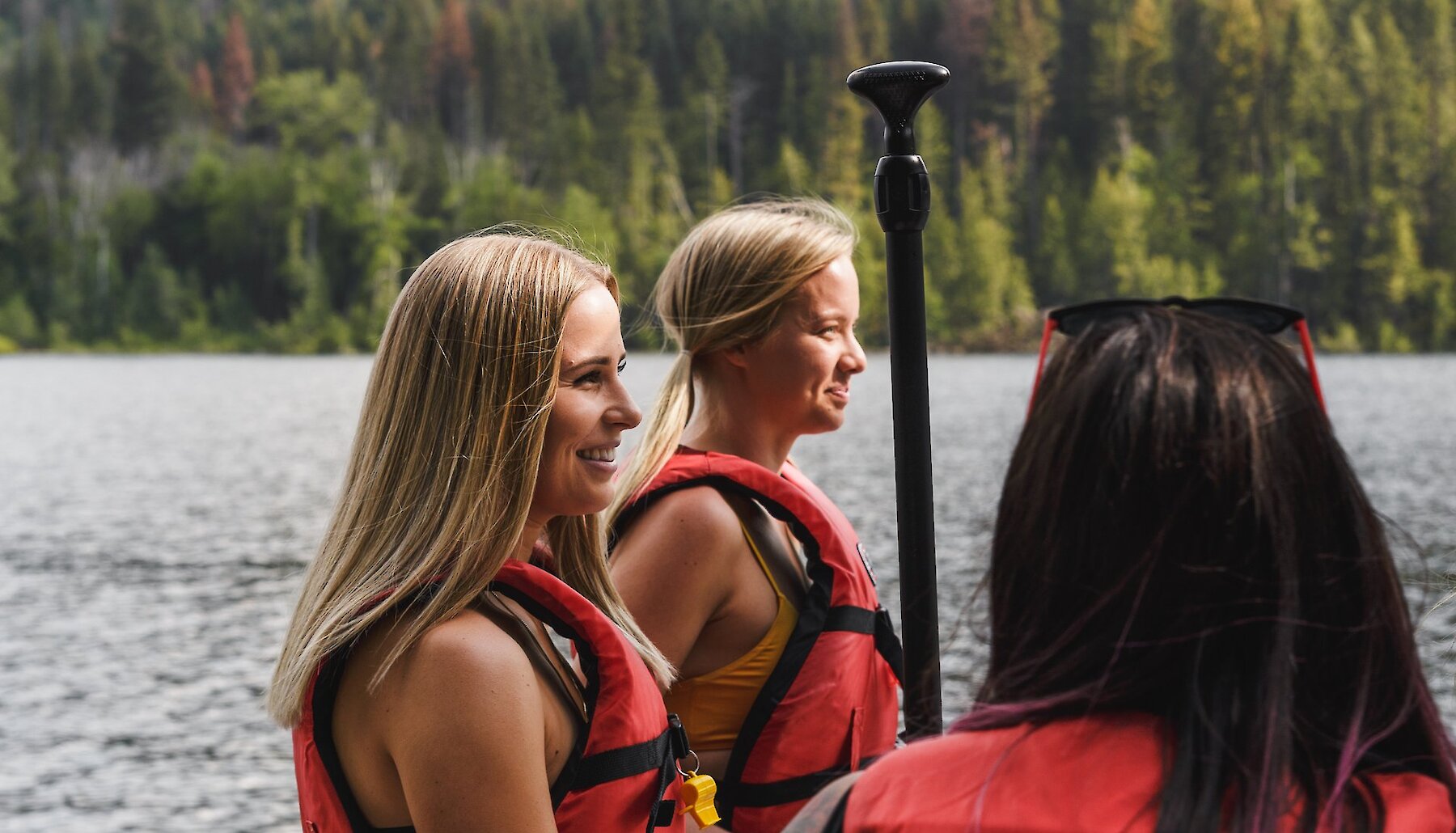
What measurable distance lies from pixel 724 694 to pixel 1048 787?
Answer: 54.2 inches

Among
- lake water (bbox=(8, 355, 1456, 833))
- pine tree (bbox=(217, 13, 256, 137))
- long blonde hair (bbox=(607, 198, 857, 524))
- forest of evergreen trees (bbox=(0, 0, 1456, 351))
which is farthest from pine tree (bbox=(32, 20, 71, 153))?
long blonde hair (bbox=(607, 198, 857, 524))

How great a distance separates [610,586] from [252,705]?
1151 cm

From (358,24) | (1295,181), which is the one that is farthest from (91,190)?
(1295,181)

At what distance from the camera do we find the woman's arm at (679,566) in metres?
2.42

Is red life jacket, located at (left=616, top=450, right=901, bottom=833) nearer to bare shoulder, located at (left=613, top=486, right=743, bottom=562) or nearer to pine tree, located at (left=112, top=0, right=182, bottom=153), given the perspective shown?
bare shoulder, located at (left=613, top=486, right=743, bottom=562)

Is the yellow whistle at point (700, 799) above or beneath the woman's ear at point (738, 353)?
beneath

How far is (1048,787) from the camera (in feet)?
3.69

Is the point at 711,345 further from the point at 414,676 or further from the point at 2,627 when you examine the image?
the point at 2,627

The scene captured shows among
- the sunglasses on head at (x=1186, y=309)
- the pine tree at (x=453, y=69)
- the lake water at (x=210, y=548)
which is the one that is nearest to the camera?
the sunglasses on head at (x=1186, y=309)

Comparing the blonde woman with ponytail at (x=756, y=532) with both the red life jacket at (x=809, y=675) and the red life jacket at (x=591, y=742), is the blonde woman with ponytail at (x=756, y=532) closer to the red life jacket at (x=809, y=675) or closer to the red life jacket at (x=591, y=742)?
the red life jacket at (x=809, y=675)

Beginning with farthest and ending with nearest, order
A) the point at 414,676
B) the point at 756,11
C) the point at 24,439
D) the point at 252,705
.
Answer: the point at 756,11 < the point at 24,439 < the point at 252,705 < the point at 414,676

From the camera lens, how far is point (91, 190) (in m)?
86.2

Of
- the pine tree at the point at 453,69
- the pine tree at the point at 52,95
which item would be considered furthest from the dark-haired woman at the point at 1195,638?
the pine tree at the point at 52,95

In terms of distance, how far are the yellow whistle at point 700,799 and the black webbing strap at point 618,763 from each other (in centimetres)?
13
